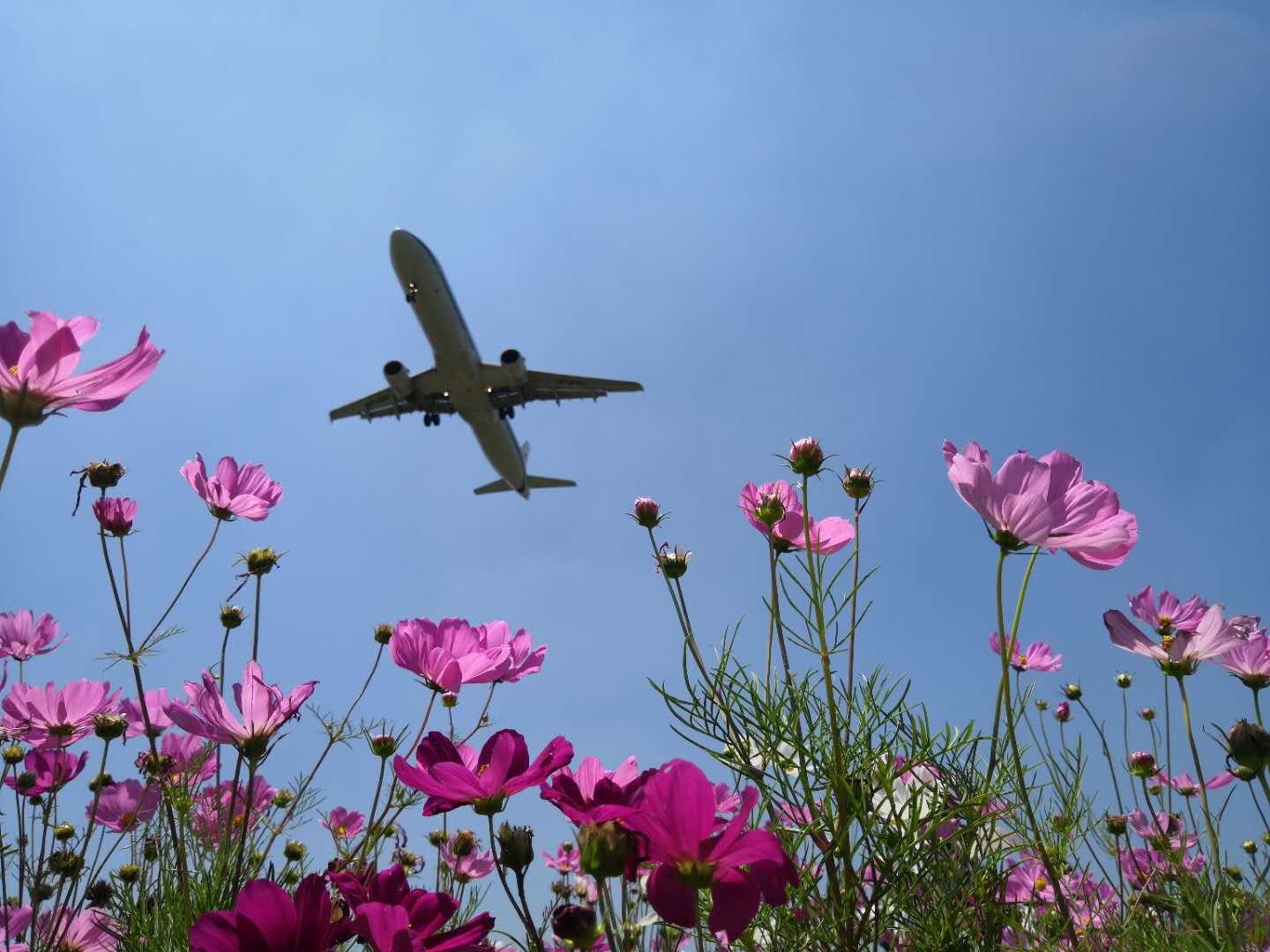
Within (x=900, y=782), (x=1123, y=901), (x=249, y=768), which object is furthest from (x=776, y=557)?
(x=1123, y=901)

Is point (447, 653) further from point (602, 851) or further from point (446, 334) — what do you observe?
point (446, 334)

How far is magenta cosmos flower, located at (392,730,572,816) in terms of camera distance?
0.80 metres

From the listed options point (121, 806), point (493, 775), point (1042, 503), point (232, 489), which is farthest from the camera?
point (121, 806)

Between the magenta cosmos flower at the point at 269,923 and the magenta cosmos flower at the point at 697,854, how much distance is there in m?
0.28

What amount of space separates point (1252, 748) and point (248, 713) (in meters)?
1.43

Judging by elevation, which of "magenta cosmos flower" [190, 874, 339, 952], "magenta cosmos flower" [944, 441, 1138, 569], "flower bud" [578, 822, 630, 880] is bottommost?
"magenta cosmos flower" [190, 874, 339, 952]

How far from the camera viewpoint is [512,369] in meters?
17.3

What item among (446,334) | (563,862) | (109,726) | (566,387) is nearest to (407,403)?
(446,334)

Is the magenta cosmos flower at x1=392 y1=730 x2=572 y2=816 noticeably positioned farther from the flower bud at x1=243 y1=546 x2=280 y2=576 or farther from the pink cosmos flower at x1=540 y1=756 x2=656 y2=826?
the flower bud at x1=243 y1=546 x2=280 y2=576

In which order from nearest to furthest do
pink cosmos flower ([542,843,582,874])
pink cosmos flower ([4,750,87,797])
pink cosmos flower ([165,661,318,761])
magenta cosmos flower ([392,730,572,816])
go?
magenta cosmos flower ([392,730,572,816]), pink cosmos flower ([165,661,318,761]), pink cosmos flower ([4,750,87,797]), pink cosmos flower ([542,843,582,874])

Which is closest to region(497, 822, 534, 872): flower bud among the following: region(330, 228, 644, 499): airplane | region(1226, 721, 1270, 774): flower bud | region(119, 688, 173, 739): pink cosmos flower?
region(1226, 721, 1270, 774): flower bud

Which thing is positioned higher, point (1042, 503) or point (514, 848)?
point (1042, 503)

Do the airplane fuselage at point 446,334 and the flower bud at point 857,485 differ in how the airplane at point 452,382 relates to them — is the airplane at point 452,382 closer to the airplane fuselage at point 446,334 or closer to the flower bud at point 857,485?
the airplane fuselage at point 446,334

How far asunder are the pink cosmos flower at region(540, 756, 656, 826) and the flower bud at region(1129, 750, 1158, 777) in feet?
7.41
